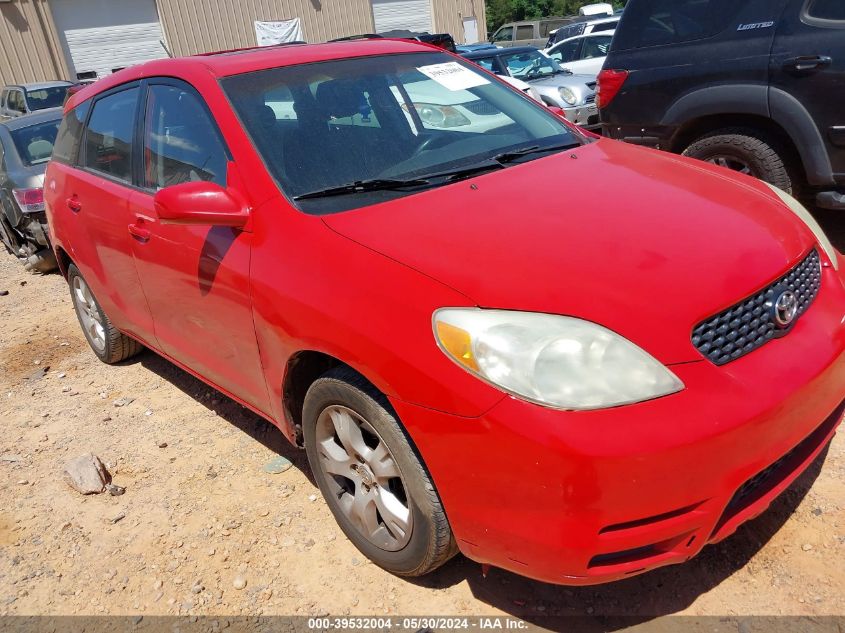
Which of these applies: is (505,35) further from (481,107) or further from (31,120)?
(481,107)

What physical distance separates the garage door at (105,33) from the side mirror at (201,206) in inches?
816

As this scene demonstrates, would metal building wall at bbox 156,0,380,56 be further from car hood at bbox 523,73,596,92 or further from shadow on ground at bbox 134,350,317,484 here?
shadow on ground at bbox 134,350,317,484

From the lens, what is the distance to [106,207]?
11.6ft

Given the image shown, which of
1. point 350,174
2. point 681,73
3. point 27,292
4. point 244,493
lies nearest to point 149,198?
point 350,174

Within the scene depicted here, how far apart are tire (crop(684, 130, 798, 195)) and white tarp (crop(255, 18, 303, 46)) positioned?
2137 cm

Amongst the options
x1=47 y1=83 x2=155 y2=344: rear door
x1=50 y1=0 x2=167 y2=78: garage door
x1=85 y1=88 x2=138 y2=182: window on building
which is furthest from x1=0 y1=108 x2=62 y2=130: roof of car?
x1=50 y1=0 x2=167 y2=78: garage door

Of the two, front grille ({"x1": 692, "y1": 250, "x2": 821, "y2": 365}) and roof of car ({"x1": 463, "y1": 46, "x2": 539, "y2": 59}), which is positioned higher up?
front grille ({"x1": 692, "y1": 250, "x2": 821, "y2": 365})

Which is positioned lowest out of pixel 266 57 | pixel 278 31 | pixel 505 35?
pixel 505 35

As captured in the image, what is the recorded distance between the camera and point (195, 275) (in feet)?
9.34

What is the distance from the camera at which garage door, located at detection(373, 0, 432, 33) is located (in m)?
26.5

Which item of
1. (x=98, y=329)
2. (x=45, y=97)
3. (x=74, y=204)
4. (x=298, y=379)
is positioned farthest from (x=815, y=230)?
(x=45, y=97)

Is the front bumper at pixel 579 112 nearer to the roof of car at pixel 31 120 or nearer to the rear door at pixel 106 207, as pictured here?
the roof of car at pixel 31 120

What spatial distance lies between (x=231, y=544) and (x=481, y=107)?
7.11 feet

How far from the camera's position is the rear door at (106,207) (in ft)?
11.3
